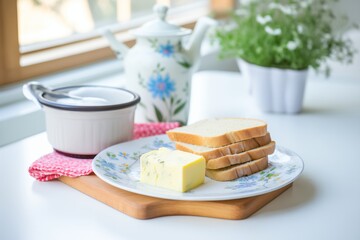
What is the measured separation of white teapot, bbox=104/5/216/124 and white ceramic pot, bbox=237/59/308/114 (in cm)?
27

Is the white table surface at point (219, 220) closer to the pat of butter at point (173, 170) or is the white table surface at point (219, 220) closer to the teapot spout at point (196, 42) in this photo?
the pat of butter at point (173, 170)

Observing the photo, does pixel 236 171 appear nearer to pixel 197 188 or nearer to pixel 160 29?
pixel 197 188

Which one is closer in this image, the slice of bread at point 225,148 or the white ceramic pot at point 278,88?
the slice of bread at point 225,148

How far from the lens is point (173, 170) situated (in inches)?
37.3

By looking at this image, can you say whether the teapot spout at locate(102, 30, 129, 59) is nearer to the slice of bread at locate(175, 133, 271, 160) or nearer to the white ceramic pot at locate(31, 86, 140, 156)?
the white ceramic pot at locate(31, 86, 140, 156)

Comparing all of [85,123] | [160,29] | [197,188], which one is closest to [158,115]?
[160,29]

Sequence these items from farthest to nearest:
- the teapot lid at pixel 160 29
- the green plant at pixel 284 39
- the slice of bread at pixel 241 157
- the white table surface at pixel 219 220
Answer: the green plant at pixel 284 39, the teapot lid at pixel 160 29, the slice of bread at pixel 241 157, the white table surface at pixel 219 220

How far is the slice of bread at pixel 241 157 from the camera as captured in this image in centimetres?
102

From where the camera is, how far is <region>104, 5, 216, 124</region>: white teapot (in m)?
1.35

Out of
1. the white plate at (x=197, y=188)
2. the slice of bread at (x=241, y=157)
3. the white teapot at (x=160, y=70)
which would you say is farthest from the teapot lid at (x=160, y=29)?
the slice of bread at (x=241, y=157)

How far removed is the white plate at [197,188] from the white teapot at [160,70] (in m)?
0.18

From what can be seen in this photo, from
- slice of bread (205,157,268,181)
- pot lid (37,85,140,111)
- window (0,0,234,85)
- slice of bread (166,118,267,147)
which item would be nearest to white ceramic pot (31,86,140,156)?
pot lid (37,85,140,111)

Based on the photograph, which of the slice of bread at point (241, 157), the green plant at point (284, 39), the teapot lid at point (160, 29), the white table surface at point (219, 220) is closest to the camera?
the white table surface at point (219, 220)

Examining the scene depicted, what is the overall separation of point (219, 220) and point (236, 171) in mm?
132
